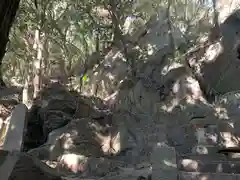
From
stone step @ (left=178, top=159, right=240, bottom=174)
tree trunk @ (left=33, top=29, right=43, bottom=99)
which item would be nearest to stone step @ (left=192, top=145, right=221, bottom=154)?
stone step @ (left=178, top=159, right=240, bottom=174)

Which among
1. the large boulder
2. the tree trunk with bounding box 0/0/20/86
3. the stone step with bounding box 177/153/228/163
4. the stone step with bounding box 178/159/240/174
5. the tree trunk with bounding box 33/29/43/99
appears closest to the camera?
the tree trunk with bounding box 0/0/20/86

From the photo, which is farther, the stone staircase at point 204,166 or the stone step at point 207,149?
the stone step at point 207,149

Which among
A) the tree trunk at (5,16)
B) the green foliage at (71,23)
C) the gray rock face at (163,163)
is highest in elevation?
the green foliage at (71,23)

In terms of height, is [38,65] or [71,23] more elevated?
[71,23]

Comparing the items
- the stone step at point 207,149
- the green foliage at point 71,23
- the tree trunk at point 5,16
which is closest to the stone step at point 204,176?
the stone step at point 207,149

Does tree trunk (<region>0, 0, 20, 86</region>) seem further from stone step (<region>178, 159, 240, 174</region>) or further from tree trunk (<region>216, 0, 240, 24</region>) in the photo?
tree trunk (<region>216, 0, 240, 24</region>)

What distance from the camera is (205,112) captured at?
53.2 feet

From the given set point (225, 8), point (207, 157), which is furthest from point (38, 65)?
point (207, 157)

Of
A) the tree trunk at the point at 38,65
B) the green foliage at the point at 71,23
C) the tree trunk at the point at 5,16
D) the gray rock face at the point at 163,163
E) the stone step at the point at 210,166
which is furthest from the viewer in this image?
the tree trunk at the point at 38,65

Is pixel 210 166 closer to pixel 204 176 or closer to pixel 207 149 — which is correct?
pixel 204 176

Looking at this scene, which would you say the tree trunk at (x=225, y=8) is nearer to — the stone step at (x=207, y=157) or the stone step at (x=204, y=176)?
the stone step at (x=207, y=157)

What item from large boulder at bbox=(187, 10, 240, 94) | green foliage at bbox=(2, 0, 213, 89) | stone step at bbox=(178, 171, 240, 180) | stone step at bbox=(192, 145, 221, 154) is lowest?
stone step at bbox=(178, 171, 240, 180)

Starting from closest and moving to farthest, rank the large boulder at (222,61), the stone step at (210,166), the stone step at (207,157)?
the stone step at (210,166)
the stone step at (207,157)
the large boulder at (222,61)

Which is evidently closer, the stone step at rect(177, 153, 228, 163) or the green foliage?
the stone step at rect(177, 153, 228, 163)
